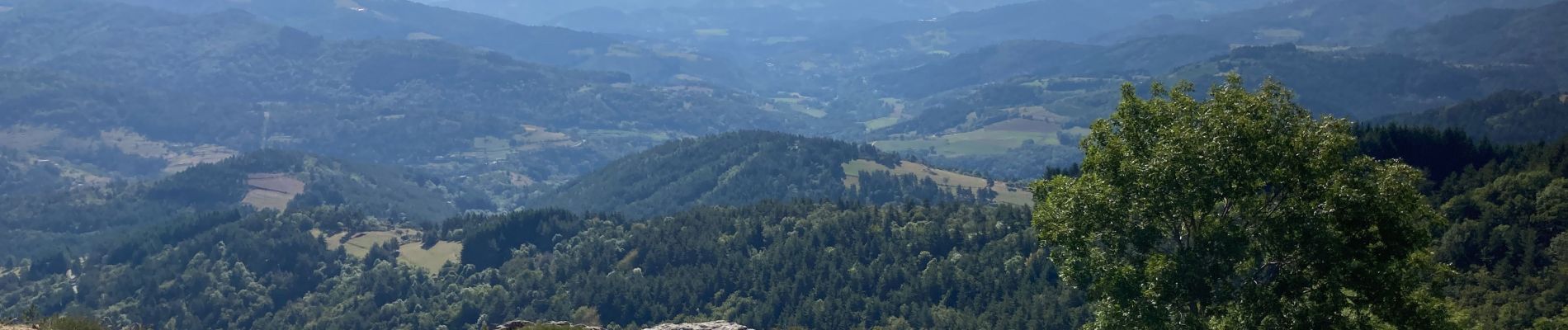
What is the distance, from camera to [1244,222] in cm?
3666

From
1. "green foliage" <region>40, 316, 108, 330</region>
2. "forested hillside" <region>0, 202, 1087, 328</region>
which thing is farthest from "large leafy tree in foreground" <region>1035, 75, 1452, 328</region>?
"forested hillside" <region>0, 202, 1087, 328</region>

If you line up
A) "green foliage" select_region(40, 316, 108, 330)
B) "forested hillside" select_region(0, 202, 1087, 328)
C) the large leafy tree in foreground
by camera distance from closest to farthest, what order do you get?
1. the large leafy tree in foreground
2. "green foliage" select_region(40, 316, 108, 330)
3. "forested hillside" select_region(0, 202, 1087, 328)

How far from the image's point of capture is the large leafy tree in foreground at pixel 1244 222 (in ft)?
110

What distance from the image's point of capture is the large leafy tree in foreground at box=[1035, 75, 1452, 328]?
110ft

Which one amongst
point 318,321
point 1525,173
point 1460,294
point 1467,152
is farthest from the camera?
point 318,321

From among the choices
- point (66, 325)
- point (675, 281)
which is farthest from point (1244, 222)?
point (675, 281)

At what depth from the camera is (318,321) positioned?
172 meters

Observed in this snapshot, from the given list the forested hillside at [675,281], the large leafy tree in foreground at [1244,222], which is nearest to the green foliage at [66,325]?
the large leafy tree in foreground at [1244,222]

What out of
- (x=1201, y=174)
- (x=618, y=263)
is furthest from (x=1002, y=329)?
(x=1201, y=174)

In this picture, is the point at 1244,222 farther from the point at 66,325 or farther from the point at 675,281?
the point at 675,281

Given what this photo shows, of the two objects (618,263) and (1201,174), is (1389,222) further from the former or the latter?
(618,263)

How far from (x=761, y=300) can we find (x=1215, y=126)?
12995 centimetres

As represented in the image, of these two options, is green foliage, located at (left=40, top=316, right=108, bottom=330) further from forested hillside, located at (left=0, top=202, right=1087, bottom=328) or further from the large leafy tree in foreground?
forested hillside, located at (left=0, top=202, right=1087, bottom=328)

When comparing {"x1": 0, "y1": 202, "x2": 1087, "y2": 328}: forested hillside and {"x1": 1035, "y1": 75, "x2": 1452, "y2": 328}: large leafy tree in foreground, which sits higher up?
{"x1": 1035, "y1": 75, "x2": 1452, "y2": 328}: large leafy tree in foreground
